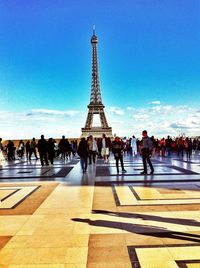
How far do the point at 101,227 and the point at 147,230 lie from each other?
78 centimetres

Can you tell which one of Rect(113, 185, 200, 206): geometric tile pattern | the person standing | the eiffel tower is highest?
the eiffel tower

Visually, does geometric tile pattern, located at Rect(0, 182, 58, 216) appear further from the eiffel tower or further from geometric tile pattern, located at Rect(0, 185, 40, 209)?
the eiffel tower

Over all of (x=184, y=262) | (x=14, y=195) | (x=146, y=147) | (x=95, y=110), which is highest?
(x=95, y=110)

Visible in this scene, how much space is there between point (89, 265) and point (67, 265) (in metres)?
0.26

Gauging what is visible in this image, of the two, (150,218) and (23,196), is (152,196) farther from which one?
(23,196)

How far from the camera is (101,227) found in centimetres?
623

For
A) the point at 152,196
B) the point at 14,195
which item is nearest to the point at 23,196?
the point at 14,195

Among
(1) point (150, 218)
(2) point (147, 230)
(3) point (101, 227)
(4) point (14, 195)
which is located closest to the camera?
(2) point (147, 230)

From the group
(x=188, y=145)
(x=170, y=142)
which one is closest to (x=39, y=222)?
(x=188, y=145)

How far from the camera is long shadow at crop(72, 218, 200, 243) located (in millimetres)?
5533

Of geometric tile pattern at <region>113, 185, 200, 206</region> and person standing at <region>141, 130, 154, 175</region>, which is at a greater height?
person standing at <region>141, 130, 154, 175</region>

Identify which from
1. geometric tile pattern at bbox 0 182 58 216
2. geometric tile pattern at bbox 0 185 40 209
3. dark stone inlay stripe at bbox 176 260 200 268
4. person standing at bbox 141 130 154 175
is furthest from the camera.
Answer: person standing at bbox 141 130 154 175

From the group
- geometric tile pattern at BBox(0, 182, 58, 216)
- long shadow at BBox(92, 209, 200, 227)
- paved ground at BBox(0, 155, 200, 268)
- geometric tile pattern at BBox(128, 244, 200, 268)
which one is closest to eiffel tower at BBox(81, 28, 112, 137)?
geometric tile pattern at BBox(0, 182, 58, 216)

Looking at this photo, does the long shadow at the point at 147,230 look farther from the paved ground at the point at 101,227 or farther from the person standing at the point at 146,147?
the person standing at the point at 146,147
